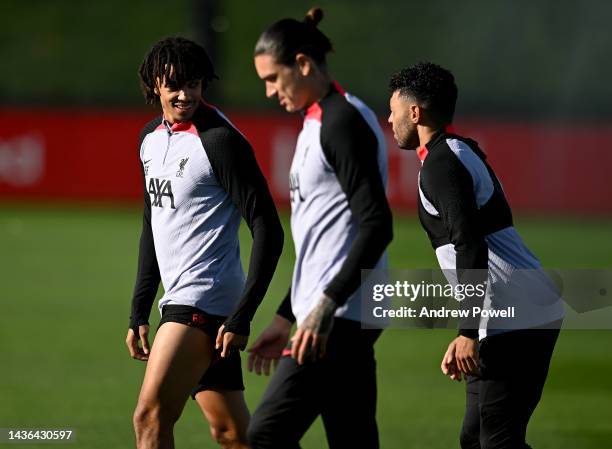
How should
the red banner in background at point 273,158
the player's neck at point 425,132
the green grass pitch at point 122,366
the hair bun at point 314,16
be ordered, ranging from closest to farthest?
the hair bun at point 314,16
the player's neck at point 425,132
the green grass pitch at point 122,366
the red banner in background at point 273,158

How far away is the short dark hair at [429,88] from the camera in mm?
5570

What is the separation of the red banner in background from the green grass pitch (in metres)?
6.51

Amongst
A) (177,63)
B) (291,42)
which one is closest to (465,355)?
(291,42)

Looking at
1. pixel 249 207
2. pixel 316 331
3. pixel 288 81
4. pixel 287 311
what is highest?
pixel 288 81

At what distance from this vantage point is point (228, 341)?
547 cm

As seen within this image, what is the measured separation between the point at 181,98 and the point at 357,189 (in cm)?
144

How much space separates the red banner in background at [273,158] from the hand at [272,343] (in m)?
22.7

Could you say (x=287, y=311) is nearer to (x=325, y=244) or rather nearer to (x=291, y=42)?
(x=325, y=244)

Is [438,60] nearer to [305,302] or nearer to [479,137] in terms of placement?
[479,137]

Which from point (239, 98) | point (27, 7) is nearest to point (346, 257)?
point (239, 98)

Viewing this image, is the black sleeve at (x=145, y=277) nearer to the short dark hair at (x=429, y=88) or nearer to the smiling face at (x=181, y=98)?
the smiling face at (x=181, y=98)

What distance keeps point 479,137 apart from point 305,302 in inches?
956

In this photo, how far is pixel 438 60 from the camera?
36000mm

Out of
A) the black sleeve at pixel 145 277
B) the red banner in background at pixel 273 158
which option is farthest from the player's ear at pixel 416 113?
the red banner in background at pixel 273 158
